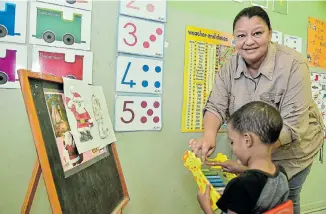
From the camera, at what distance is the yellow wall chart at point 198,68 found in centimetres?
178

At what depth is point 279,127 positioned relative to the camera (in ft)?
3.42

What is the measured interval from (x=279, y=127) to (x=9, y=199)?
1.11 m

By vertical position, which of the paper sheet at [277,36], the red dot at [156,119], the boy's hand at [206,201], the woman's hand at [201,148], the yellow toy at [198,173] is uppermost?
the paper sheet at [277,36]

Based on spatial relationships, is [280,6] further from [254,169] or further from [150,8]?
[254,169]

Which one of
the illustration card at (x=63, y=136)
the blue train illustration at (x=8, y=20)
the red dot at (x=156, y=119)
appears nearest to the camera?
the illustration card at (x=63, y=136)

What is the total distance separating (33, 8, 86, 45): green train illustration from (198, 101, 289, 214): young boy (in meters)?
0.83

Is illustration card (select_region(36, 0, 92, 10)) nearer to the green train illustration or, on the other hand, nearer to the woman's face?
the green train illustration

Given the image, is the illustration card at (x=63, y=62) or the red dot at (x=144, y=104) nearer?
the illustration card at (x=63, y=62)

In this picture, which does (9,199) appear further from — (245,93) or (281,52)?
(281,52)

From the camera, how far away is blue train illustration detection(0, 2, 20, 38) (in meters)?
1.28

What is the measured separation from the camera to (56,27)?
1.39 metres

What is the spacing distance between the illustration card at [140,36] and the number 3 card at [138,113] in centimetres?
24

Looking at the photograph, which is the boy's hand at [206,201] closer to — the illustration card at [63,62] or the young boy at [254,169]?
the young boy at [254,169]

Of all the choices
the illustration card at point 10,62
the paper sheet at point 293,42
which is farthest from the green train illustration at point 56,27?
the paper sheet at point 293,42
